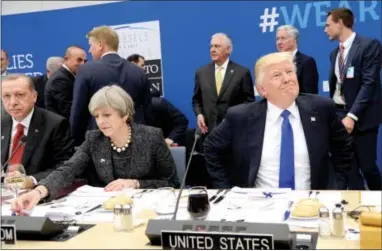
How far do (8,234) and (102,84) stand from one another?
2120mm

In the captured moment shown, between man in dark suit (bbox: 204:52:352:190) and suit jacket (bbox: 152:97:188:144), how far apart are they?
2.41 metres

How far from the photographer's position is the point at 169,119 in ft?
16.8

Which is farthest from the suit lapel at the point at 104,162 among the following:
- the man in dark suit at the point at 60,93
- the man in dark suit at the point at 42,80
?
the man in dark suit at the point at 42,80

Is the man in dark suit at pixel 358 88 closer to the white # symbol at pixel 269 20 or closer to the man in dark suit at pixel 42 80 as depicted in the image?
the white # symbol at pixel 269 20

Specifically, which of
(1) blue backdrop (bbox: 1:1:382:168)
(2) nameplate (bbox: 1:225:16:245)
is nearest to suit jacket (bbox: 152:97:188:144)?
(1) blue backdrop (bbox: 1:1:382:168)

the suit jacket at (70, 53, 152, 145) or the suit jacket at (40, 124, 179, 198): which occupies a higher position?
the suit jacket at (70, 53, 152, 145)

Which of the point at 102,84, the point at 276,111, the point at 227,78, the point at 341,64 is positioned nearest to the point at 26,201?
the point at 276,111

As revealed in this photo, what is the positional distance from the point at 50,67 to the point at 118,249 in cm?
414

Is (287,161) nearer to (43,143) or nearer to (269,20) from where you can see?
(43,143)

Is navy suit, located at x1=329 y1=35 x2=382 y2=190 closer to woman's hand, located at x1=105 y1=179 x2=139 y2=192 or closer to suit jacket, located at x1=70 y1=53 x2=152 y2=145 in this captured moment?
suit jacket, located at x1=70 y1=53 x2=152 y2=145

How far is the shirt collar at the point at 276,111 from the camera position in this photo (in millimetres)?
2490

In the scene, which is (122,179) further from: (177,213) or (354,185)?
(354,185)

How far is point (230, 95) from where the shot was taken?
4.63m

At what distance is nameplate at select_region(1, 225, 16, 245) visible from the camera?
5.47 ft
